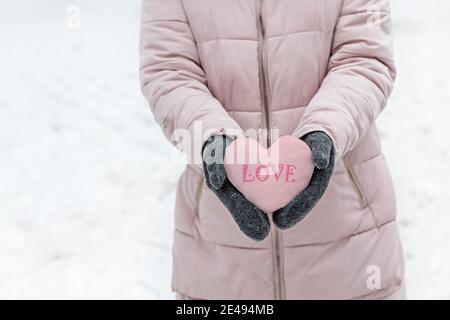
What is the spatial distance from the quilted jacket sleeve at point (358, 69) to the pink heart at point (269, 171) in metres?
0.06

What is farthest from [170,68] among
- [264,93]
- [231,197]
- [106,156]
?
[106,156]

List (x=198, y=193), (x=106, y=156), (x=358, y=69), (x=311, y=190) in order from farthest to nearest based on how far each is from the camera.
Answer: (x=106, y=156)
(x=198, y=193)
(x=358, y=69)
(x=311, y=190)

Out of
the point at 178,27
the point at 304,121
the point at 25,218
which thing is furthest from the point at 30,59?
the point at 304,121

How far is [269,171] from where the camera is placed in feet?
2.72

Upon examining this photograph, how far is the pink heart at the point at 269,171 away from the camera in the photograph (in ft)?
2.69

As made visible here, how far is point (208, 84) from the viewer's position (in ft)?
3.28

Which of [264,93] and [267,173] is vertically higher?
[264,93]

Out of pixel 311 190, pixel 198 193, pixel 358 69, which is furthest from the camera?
pixel 198 193

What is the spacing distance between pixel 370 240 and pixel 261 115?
0.84 feet

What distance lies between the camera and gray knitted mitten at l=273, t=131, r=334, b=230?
81 centimetres

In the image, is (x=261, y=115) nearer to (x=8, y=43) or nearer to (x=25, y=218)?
(x=25, y=218)

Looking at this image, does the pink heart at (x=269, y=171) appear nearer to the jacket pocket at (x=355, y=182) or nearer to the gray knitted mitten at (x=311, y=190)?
the gray knitted mitten at (x=311, y=190)

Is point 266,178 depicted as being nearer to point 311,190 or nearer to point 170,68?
point 311,190

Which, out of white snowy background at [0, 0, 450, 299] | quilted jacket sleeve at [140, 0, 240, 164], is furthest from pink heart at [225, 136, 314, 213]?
white snowy background at [0, 0, 450, 299]
